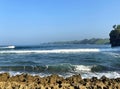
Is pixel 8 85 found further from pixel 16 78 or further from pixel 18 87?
pixel 16 78

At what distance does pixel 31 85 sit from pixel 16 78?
236 cm

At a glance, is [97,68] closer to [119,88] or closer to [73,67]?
[73,67]

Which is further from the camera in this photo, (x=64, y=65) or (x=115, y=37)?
(x=115, y=37)

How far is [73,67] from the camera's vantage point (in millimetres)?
26531

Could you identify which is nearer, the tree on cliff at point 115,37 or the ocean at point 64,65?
the ocean at point 64,65

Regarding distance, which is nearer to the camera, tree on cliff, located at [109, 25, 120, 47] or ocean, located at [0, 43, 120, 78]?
ocean, located at [0, 43, 120, 78]

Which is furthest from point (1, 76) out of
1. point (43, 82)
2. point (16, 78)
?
point (43, 82)

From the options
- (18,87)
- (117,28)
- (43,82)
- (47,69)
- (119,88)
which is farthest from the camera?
(117,28)

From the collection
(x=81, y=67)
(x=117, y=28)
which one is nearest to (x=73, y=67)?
(x=81, y=67)

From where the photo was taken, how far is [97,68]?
83.8 feet

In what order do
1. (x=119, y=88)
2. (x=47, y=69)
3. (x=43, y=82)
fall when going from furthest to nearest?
(x=47, y=69) → (x=43, y=82) → (x=119, y=88)

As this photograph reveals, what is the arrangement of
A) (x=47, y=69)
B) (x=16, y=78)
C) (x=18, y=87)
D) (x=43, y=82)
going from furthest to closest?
(x=47, y=69), (x=16, y=78), (x=43, y=82), (x=18, y=87)

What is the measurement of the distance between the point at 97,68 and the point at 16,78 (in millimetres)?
13893

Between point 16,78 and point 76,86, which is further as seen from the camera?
point 16,78
